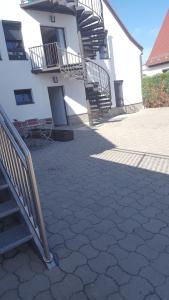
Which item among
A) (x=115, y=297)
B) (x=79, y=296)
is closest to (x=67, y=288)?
(x=79, y=296)

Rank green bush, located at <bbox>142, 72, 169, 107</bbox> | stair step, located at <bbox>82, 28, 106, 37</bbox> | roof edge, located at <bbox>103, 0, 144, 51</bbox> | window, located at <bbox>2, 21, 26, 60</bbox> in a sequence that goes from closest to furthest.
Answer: window, located at <bbox>2, 21, 26, 60</bbox>, stair step, located at <bbox>82, 28, 106, 37</bbox>, roof edge, located at <bbox>103, 0, 144, 51</bbox>, green bush, located at <bbox>142, 72, 169, 107</bbox>

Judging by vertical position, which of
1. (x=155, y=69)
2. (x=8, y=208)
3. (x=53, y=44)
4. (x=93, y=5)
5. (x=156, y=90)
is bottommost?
(x=8, y=208)

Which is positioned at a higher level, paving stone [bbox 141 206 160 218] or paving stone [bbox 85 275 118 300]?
paving stone [bbox 141 206 160 218]

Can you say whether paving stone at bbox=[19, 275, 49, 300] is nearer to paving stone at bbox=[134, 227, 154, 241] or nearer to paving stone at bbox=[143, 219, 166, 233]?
paving stone at bbox=[134, 227, 154, 241]

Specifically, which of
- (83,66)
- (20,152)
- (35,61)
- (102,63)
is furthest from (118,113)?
(20,152)

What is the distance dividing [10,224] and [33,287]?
993 millimetres

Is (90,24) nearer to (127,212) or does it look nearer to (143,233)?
(127,212)

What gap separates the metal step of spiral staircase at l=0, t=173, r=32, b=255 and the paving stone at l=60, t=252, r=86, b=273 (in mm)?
426

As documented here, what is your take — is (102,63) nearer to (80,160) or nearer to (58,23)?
(58,23)

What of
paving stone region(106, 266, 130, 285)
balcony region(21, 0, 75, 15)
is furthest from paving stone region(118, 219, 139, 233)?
balcony region(21, 0, 75, 15)

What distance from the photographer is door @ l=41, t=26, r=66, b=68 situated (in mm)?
11085

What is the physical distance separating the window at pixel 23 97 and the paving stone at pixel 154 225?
9236 mm

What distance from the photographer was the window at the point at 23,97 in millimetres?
10938

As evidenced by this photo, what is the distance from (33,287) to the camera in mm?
2193
